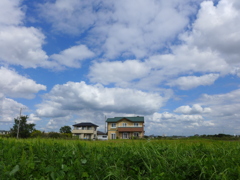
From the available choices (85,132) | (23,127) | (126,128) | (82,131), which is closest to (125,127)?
(126,128)

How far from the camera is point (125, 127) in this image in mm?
52750

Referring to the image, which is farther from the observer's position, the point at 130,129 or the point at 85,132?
the point at 85,132

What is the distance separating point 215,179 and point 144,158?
3.00 ft

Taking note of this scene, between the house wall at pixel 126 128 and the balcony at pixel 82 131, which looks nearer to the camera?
the house wall at pixel 126 128

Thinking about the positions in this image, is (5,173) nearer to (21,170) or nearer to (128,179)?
(21,170)

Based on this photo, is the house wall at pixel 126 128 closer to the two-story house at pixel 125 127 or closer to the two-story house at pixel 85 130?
the two-story house at pixel 125 127

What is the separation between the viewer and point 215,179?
1.93 metres

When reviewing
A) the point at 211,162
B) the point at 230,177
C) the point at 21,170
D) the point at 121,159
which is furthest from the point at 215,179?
the point at 21,170

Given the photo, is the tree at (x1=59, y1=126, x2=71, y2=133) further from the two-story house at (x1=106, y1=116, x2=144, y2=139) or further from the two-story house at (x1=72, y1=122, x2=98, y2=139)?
the two-story house at (x1=106, y1=116, x2=144, y2=139)

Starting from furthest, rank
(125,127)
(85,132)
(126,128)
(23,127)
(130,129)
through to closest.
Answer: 1. (85,132)
2. (125,127)
3. (126,128)
4. (130,129)
5. (23,127)

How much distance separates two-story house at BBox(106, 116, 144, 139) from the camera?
51.9 metres

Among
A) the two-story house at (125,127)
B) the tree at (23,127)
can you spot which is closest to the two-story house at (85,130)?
the two-story house at (125,127)

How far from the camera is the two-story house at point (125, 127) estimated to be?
51.9 metres

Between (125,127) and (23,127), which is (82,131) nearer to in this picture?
(125,127)
